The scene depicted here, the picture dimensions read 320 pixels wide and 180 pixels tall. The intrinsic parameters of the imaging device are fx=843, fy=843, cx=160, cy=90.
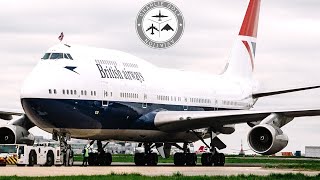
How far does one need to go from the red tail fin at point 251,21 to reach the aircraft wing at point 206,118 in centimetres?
1315

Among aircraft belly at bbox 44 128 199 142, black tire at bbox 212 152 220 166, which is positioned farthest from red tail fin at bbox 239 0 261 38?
black tire at bbox 212 152 220 166

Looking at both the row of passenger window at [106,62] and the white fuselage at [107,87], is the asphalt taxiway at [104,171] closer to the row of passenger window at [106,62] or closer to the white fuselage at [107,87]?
the white fuselage at [107,87]

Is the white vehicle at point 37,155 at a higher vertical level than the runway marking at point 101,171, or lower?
higher

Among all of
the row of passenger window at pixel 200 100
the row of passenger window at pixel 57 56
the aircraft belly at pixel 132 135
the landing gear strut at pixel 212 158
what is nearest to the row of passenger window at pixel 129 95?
the aircraft belly at pixel 132 135

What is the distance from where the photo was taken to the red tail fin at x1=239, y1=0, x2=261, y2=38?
60750 millimetres

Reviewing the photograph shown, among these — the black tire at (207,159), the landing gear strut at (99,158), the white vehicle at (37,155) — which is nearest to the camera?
the white vehicle at (37,155)

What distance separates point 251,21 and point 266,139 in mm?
18039

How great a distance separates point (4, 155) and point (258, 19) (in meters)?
25.1

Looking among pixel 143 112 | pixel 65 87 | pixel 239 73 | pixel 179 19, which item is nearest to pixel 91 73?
pixel 65 87

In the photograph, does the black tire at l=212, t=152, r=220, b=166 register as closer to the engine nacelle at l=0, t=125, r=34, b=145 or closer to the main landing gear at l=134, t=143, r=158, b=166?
the main landing gear at l=134, t=143, r=158, b=166

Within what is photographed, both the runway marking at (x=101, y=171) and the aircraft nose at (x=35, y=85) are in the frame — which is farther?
the aircraft nose at (x=35, y=85)

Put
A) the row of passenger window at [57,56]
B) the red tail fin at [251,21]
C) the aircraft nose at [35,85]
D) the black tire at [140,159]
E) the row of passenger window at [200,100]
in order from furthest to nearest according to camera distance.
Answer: the red tail fin at [251,21] → the row of passenger window at [200,100] → the black tire at [140,159] → the row of passenger window at [57,56] → the aircraft nose at [35,85]

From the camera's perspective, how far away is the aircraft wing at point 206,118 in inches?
1813

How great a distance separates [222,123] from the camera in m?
48.8
